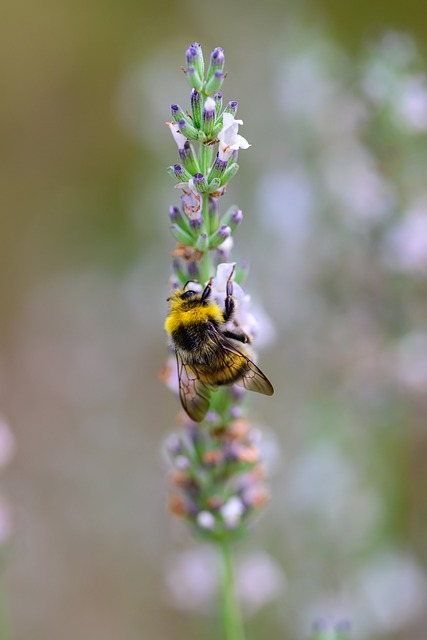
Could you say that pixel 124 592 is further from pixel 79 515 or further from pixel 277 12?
pixel 277 12

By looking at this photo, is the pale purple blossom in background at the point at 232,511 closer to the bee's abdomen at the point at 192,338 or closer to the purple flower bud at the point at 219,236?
the bee's abdomen at the point at 192,338

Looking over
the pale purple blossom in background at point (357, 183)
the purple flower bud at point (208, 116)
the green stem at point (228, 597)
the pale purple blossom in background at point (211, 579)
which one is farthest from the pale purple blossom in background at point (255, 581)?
the purple flower bud at point (208, 116)

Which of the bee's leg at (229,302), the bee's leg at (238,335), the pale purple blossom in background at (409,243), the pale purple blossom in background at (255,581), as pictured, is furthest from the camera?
the pale purple blossom in background at (409,243)

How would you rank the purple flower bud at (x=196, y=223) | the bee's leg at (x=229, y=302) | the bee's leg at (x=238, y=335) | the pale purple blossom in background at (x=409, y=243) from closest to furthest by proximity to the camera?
the purple flower bud at (x=196, y=223) < the bee's leg at (x=229, y=302) < the bee's leg at (x=238, y=335) < the pale purple blossom in background at (x=409, y=243)

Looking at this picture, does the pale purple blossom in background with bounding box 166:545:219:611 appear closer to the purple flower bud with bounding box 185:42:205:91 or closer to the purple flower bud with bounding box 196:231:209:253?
the purple flower bud with bounding box 196:231:209:253

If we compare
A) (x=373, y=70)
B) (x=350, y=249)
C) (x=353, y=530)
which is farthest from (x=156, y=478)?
(x=373, y=70)

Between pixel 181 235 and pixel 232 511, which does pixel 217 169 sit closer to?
pixel 181 235

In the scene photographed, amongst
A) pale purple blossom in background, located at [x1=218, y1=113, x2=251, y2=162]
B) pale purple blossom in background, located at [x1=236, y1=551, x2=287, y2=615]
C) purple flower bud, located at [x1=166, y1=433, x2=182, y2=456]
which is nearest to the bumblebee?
purple flower bud, located at [x1=166, y1=433, x2=182, y2=456]
